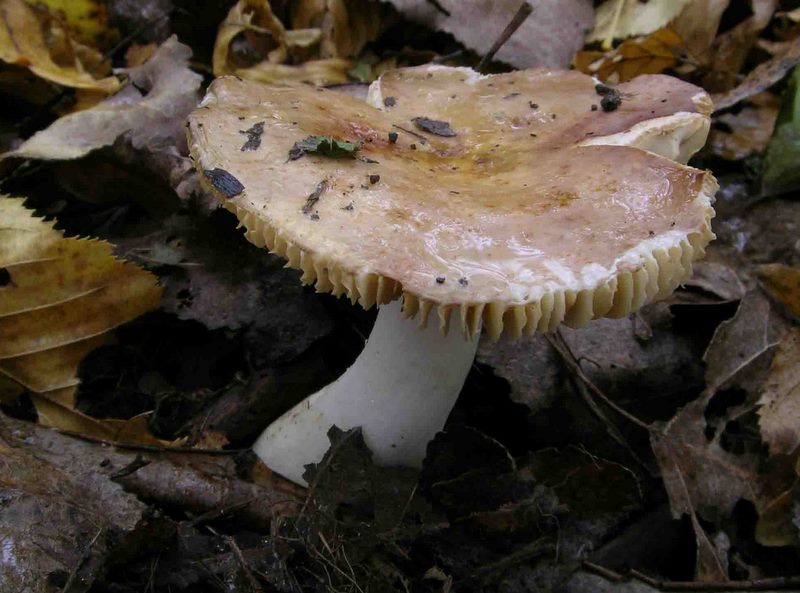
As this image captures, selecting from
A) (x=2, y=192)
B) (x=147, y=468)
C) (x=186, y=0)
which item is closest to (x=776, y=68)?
(x=186, y=0)

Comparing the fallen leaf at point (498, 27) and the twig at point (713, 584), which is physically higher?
the fallen leaf at point (498, 27)

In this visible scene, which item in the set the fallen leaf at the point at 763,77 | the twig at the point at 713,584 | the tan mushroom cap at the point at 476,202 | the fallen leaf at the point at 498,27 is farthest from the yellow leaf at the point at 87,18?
the twig at the point at 713,584

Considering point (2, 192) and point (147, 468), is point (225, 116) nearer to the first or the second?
point (147, 468)

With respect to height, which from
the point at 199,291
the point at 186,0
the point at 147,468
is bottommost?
the point at 147,468

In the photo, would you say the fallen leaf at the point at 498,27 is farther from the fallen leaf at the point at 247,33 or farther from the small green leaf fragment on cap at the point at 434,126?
the small green leaf fragment on cap at the point at 434,126

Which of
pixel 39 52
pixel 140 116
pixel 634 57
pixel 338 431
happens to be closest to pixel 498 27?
pixel 634 57
